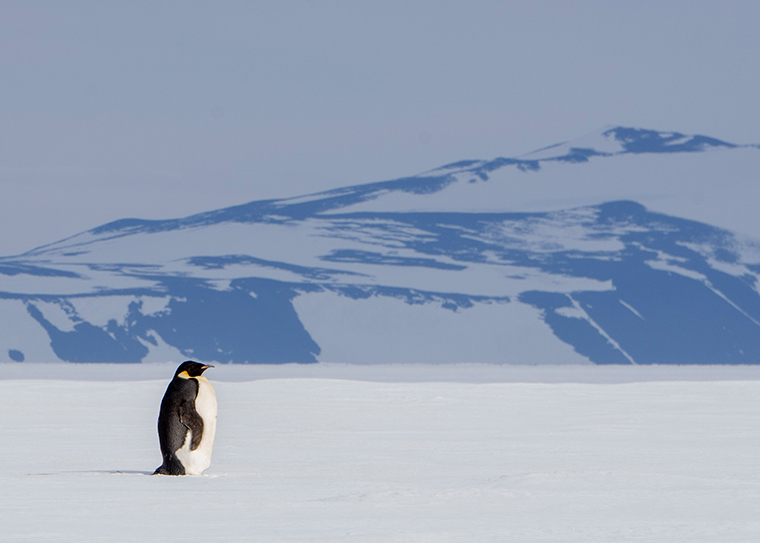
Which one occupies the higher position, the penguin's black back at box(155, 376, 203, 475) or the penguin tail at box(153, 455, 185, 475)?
the penguin's black back at box(155, 376, 203, 475)

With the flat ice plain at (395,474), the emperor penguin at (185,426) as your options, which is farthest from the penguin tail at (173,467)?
the flat ice plain at (395,474)

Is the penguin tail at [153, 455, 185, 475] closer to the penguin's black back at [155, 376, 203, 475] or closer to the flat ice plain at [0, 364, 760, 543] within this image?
the penguin's black back at [155, 376, 203, 475]

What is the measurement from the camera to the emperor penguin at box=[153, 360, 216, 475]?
818cm

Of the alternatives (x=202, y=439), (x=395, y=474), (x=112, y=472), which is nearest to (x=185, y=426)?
(x=202, y=439)

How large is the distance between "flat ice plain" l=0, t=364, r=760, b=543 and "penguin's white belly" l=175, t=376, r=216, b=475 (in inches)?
8.0

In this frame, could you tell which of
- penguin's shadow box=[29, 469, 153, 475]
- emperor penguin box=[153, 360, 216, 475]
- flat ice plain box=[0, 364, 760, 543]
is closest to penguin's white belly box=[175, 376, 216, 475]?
emperor penguin box=[153, 360, 216, 475]

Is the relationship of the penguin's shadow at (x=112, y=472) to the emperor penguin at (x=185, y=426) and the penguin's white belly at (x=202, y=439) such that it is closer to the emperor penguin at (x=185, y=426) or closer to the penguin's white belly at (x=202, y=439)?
the emperor penguin at (x=185, y=426)

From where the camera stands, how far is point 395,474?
8.34m

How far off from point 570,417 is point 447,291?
6784cm

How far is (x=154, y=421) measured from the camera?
47.0 ft

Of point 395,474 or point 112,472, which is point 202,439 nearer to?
point 112,472

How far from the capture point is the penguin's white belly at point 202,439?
8.19 metres

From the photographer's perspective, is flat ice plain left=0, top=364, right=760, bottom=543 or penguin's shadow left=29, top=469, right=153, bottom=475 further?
penguin's shadow left=29, top=469, right=153, bottom=475

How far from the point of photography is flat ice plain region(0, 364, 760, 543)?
5578mm
